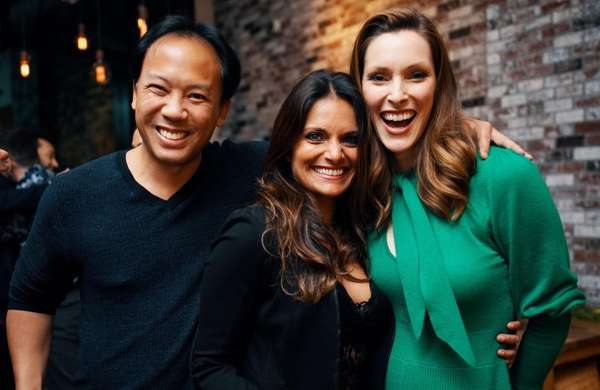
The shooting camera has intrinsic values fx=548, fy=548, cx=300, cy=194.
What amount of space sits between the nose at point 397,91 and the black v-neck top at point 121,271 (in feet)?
2.07

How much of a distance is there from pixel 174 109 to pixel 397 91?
615mm

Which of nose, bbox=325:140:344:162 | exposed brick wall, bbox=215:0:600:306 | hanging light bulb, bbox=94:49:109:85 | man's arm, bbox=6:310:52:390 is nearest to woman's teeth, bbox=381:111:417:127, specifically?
nose, bbox=325:140:344:162

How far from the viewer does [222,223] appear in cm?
152

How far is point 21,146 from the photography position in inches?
126

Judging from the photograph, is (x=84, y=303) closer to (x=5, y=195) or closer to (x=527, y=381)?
(x=527, y=381)

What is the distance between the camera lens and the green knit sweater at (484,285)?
54.6 inches

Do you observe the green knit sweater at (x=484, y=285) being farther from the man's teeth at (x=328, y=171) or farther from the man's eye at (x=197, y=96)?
the man's eye at (x=197, y=96)

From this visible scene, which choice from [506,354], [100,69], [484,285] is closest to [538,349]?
[506,354]

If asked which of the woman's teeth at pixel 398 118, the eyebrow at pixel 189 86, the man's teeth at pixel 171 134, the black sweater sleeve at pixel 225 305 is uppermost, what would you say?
the eyebrow at pixel 189 86

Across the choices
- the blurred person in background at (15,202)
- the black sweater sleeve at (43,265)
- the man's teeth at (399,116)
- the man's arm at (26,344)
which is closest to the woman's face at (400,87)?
the man's teeth at (399,116)

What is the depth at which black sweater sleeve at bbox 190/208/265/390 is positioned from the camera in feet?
4.35

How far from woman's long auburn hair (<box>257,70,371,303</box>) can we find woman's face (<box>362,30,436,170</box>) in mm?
62

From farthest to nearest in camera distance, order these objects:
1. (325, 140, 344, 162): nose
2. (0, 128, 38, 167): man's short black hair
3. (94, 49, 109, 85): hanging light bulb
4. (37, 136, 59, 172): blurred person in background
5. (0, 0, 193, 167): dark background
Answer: (0, 0, 193, 167): dark background
(94, 49, 109, 85): hanging light bulb
(37, 136, 59, 172): blurred person in background
(0, 128, 38, 167): man's short black hair
(325, 140, 344, 162): nose

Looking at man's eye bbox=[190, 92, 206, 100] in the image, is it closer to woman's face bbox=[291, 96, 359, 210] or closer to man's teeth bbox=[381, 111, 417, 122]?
woman's face bbox=[291, 96, 359, 210]
